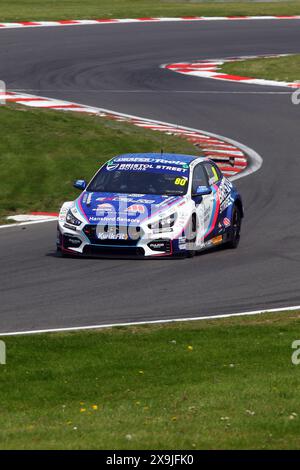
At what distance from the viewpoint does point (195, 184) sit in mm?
17812

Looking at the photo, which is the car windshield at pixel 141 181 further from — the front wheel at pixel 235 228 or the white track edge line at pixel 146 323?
the white track edge line at pixel 146 323

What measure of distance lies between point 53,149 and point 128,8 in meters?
22.0

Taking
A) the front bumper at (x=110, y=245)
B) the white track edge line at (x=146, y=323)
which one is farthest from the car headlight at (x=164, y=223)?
the white track edge line at (x=146, y=323)

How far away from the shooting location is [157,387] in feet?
35.1

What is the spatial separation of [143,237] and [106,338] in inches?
162

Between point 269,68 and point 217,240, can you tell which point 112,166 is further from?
point 269,68

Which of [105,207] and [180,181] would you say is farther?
[180,181]

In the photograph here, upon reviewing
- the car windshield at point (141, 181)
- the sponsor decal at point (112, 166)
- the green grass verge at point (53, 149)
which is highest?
the sponsor decal at point (112, 166)

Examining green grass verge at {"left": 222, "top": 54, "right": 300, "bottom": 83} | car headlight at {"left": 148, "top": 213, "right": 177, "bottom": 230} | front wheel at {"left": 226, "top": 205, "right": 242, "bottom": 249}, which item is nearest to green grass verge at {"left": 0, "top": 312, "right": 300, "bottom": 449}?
car headlight at {"left": 148, "top": 213, "right": 177, "bottom": 230}

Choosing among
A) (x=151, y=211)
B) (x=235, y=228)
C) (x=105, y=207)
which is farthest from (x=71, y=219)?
(x=235, y=228)

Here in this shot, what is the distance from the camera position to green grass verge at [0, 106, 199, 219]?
21062mm

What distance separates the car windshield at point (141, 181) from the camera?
17.5m

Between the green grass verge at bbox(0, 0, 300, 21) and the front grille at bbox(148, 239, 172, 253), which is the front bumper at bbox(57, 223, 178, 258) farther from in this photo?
the green grass verge at bbox(0, 0, 300, 21)

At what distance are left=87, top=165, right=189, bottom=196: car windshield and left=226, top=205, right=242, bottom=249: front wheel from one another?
0.93 metres
